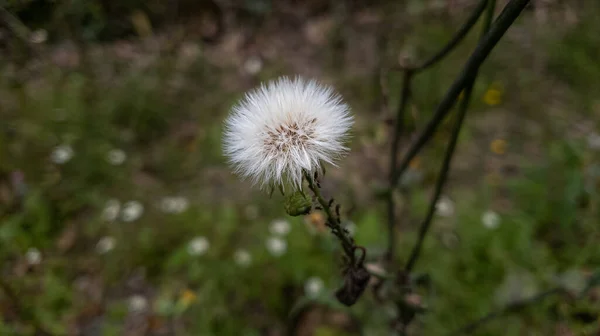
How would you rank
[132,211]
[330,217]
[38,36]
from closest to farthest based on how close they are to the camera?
[330,217], [132,211], [38,36]

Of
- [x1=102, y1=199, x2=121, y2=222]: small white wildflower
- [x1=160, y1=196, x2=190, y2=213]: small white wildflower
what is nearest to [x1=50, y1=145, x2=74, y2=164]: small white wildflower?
[x1=102, y1=199, x2=121, y2=222]: small white wildflower

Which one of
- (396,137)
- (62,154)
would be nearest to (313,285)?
(396,137)

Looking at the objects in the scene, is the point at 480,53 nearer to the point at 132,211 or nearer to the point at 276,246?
the point at 276,246

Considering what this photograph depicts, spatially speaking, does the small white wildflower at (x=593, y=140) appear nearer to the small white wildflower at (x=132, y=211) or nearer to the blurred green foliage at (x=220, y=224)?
the blurred green foliage at (x=220, y=224)

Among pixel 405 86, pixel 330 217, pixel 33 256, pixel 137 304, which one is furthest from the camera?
pixel 33 256

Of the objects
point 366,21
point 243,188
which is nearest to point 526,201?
point 243,188

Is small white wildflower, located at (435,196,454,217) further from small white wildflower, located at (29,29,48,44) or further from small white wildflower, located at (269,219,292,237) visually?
small white wildflower, located at (29,29,48,44)

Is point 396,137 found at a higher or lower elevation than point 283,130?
lower

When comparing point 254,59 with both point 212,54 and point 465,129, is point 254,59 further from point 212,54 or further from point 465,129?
point 465,129
